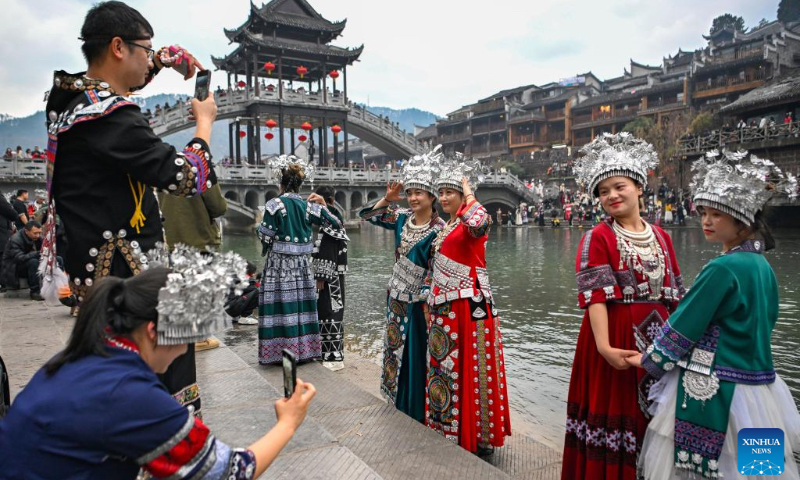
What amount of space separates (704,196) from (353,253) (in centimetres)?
1732

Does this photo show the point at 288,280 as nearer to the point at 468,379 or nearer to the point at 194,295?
the point at 468,379

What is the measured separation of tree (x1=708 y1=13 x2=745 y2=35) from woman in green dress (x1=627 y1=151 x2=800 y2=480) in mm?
66012

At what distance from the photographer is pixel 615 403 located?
2.79 metres

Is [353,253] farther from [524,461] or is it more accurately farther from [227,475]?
[227,475]

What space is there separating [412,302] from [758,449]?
236cm

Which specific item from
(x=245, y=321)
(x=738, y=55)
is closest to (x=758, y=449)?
(x=245, y=321)

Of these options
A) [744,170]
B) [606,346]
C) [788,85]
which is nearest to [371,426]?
[606,346]

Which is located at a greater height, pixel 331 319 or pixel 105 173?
pixel 105 173

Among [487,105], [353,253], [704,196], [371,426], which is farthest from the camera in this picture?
[487,105]

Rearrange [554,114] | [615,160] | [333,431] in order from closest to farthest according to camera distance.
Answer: [615,160], [333,431], [554,114]

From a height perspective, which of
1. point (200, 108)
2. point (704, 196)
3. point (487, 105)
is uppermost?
point (487, 105)

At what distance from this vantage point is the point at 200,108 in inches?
93.1

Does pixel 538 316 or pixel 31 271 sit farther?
pixel 538 316

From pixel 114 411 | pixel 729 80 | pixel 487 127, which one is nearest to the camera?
pixel 114 411
